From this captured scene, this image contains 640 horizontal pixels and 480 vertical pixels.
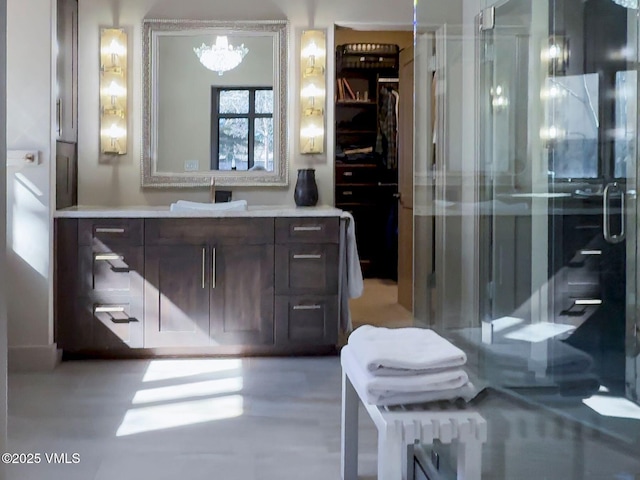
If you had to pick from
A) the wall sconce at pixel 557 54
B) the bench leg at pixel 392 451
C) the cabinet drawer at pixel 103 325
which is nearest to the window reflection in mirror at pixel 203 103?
the cabinet drawer at pixel 103 325

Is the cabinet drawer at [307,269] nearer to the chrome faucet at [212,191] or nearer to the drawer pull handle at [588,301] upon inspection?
the chrome faucet at [212,191]

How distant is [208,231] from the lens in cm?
441

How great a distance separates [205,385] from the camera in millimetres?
3865

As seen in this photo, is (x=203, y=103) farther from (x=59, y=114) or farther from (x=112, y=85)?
(x=59, y=114)

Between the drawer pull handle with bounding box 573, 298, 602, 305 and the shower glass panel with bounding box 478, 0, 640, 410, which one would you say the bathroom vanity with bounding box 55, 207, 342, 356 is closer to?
the shower glass panel with bounding box 478, 0, 640, 410

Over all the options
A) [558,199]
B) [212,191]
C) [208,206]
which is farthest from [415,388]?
[212,191]

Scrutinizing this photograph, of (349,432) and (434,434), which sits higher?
(434,434)

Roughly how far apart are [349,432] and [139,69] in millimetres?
3177

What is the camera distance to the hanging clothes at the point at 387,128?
7.56m

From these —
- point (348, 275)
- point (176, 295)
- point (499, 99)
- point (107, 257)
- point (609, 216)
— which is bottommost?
point (176, 295)

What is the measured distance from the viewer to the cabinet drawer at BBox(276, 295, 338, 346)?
4469 mm

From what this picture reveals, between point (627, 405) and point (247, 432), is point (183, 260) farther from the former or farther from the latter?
point (627, 405)

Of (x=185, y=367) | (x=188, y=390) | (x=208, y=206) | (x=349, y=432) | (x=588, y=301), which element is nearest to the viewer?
(x=349, y=432)

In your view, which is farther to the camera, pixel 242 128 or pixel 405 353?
pixel 242 128
